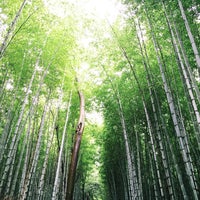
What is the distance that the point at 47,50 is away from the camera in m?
5.32

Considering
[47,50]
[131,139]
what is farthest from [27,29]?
[131,139]

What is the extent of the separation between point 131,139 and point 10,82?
5.12 m

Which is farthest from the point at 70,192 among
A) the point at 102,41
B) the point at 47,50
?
the point at 102,41

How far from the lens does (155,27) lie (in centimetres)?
470

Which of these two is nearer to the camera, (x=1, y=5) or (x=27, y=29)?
(x=1, y=5)

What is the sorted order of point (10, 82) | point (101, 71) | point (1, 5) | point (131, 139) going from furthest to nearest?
point (131, 139) → point (101, 71) → point (10, 82) → point (1, 5)

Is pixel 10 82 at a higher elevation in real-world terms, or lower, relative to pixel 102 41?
lower

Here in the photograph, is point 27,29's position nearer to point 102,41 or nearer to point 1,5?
point 1,5

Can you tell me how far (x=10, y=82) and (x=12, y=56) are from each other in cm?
169

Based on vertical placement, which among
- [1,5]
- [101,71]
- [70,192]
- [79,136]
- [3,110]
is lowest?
[70,192]

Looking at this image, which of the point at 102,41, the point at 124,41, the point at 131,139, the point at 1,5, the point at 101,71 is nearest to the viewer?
the point at 1,5

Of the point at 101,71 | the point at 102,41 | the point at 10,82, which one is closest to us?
the point at 102,41

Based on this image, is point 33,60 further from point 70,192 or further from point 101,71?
point 70,192

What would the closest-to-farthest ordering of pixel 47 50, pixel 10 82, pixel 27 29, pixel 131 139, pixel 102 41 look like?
pixel 27 29 < pixel 47 50 < pixel 102 41 < pixel 10 82 < pixel 131 139
